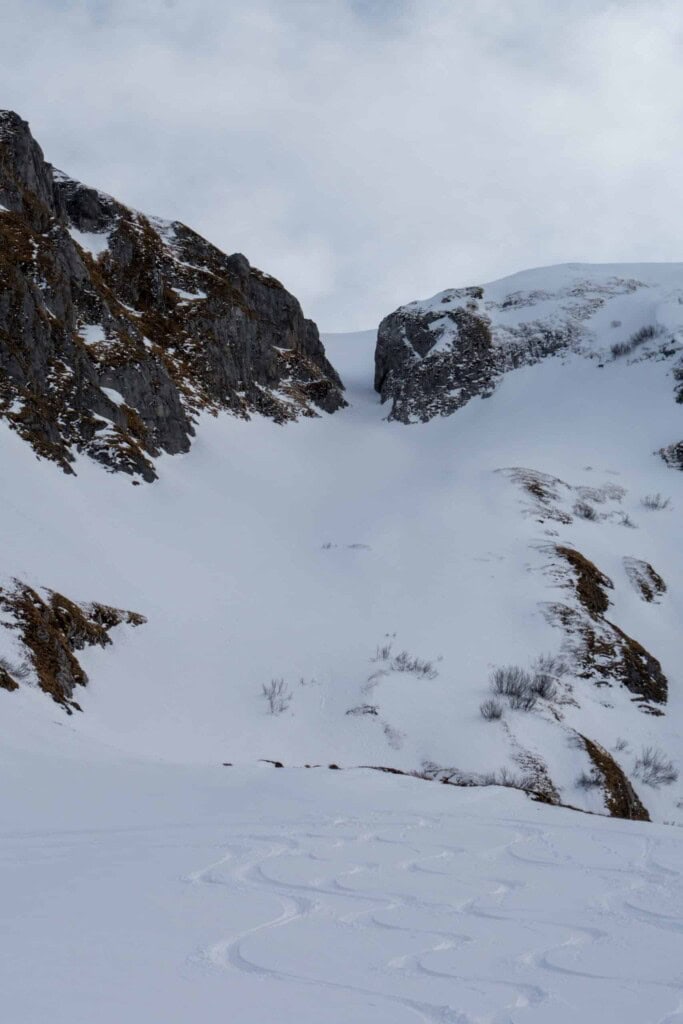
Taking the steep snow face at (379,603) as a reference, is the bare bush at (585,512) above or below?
above

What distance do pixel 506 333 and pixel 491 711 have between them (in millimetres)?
41612

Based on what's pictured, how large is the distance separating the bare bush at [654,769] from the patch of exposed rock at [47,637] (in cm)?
1098

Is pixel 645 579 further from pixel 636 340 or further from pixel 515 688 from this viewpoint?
pixel 636 340

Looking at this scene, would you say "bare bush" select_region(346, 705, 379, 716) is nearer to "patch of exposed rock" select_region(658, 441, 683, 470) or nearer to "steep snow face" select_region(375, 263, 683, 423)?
"patch of exposed rock" select_region(658, 441, 683, 470)

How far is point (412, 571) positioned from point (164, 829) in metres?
17.7

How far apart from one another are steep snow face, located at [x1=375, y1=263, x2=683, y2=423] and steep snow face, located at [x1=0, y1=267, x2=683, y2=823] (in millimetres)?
11499

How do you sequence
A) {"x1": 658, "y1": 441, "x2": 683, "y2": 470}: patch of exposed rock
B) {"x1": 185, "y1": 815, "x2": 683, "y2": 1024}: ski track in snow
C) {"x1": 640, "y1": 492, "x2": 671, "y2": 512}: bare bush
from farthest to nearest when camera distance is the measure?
{"x1": 658, "y1": 441, "x2": 683, "y2": 470}: patch of exposed rock < {"x1": 640, "y1": 492, "x2": 671, "y2": 512}: bare bush < {"x1": 185, "y1": 815, "x2": 683, "y2": 1024}: ski track in snow

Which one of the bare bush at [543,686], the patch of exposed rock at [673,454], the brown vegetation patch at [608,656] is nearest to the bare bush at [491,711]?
the bare bush at [543,686]

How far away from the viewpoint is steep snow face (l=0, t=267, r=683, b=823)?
14.4 metres

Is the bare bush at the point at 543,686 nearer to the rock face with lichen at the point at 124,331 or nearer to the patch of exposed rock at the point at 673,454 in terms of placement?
the rock face with lichen at the point at 124,331

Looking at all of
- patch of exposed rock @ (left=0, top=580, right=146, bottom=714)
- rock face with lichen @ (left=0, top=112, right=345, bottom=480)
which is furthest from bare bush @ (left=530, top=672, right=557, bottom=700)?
rock face with lichen @ (left=0, top=112, right=345, bottom=480)

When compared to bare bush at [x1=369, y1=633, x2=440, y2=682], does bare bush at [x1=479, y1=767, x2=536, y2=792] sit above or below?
below

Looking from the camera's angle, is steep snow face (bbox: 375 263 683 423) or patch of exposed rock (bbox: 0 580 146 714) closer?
patch of exposed rock (bbox: 0 580 146 714)

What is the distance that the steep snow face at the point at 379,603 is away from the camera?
14.4 m
